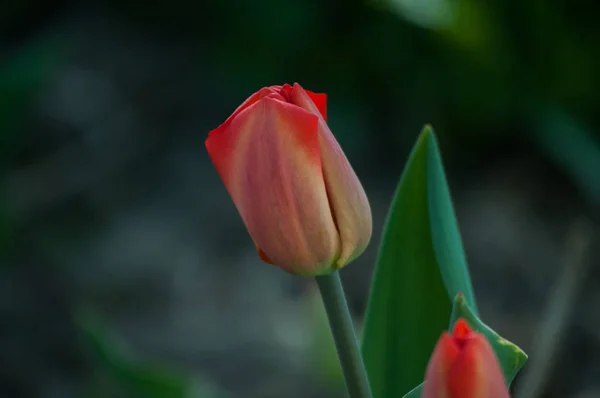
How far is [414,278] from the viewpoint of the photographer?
1.67 ft

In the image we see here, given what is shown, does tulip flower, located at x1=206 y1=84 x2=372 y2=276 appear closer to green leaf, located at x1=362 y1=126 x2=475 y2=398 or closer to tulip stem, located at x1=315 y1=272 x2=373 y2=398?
tulip stem, located at x1=315 y1=272 x2=373 y2=398

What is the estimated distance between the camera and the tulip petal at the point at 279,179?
33cm

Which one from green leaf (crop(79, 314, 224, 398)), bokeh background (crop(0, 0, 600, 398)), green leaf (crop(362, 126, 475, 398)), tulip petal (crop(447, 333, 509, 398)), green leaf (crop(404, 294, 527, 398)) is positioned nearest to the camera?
tulip petal (crop(447, 333, 509, 398))

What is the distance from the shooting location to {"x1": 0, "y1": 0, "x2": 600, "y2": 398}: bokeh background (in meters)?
1.51

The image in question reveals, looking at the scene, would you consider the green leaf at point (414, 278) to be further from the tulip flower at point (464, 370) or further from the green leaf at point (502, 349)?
the tulip flower at point (464, 370)

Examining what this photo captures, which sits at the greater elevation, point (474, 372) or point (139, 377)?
point (474, 372)

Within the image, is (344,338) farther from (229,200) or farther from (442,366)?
(229,200)

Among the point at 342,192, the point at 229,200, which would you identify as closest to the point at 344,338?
the point at 342,192

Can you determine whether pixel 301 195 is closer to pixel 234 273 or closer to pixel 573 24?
pixel 234 273

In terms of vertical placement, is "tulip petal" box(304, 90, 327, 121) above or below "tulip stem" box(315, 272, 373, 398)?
above

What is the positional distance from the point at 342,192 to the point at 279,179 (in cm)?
4

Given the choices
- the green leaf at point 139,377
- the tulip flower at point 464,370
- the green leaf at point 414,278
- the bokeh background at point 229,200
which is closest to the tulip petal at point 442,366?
the tulip flower at point 464,370

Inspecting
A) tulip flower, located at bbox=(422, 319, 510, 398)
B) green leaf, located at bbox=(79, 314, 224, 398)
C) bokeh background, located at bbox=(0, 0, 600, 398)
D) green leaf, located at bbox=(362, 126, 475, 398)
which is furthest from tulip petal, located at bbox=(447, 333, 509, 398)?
bokeh background, located at bbox=(0, 0, 600, 398)

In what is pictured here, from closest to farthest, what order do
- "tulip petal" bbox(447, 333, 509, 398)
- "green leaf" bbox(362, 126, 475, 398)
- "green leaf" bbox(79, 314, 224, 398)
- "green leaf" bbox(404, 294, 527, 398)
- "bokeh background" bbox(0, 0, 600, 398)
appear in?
"tulip petal" bbox(447, 333, 509, 398), "green leaf" bbox(404, 294, 527, 398), "green leaf" bbox(362, 126, 475, 398), "green leaf" bbox(79, 314, 224, 398), "bokeh background" bbox(0, 0, 600, 398)
